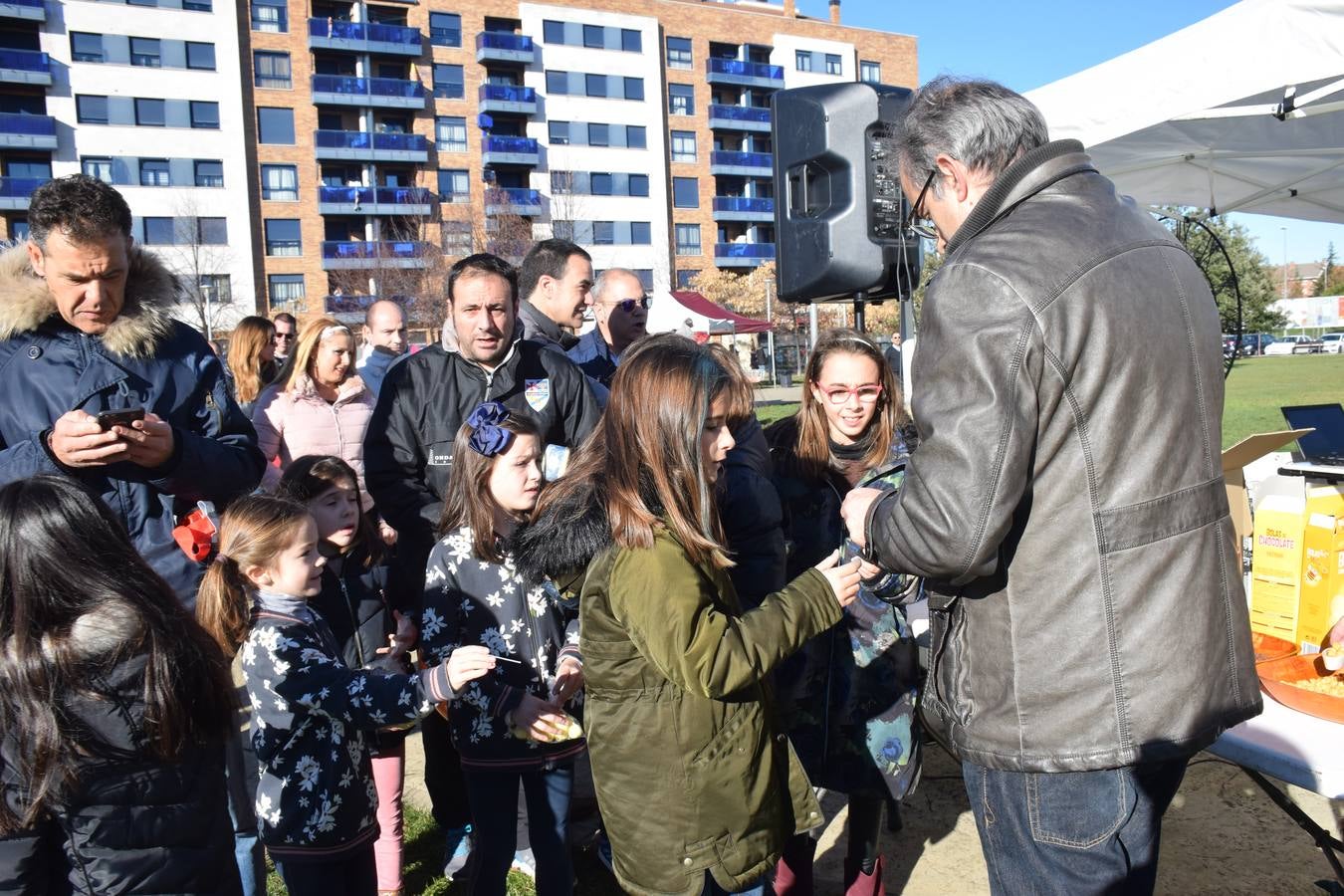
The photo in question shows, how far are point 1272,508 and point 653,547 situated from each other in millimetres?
2041

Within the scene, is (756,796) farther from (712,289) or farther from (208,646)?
(712,289)

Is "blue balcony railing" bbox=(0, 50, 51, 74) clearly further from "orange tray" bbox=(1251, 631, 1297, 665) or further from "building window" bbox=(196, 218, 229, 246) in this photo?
"orange tray" bbox=(1251, 631, 1297, 665)

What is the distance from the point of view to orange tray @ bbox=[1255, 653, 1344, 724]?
213 cm

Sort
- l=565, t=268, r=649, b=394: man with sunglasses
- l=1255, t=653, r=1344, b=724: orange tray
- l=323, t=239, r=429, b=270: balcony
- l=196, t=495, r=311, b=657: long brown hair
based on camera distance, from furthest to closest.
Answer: l=323, t=239, r=429, b=270: balcony
l=565, t=268, r=649, b=394: man with sunglasses
l=196, t=495, r=311, b=657: long brown hair
l=1255, t=653, r=1344, b=724: orange tray

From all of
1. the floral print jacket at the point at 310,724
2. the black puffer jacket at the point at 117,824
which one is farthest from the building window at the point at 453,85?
the black puffer jacket at the point at 117,824

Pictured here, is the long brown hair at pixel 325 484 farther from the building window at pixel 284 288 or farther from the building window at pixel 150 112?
the building window at pixel 150 112

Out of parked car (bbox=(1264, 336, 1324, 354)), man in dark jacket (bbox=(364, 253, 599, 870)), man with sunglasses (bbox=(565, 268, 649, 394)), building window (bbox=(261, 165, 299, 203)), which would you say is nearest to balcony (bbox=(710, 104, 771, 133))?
building window (bbox=(261, 165, 299, 203))

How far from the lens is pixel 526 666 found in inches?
106

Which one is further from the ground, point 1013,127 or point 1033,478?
point 1013,127

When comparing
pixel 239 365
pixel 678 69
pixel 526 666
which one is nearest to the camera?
pixel 526 666

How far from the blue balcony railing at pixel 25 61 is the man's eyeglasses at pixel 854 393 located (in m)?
44.0

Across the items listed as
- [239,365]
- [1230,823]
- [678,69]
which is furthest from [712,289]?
[1230,823]

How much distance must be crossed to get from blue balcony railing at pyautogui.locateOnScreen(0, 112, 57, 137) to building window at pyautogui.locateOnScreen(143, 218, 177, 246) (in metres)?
4.62

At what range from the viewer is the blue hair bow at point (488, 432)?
2684mm
